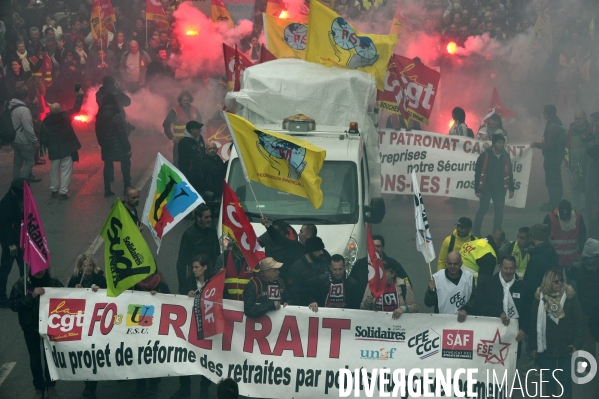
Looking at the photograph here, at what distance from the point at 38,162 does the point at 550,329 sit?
12157 mm

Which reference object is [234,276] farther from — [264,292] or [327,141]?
[327,141]

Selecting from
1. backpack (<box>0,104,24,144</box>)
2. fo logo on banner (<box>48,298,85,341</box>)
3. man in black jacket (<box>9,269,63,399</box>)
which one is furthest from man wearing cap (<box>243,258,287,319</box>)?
backpack (<box>0,104,24,144</box>)

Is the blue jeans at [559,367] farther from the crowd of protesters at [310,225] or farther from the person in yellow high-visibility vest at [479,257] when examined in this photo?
the person in yellow high-visibility vest at [479,257]

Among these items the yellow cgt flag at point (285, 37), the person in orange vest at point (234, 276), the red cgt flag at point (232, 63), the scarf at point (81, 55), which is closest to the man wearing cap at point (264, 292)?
the person in orange vest at point (234, 276)

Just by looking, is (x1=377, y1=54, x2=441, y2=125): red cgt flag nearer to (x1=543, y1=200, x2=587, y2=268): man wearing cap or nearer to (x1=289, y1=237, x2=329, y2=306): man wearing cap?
(x1=543, y1=200, x2=587, y2=268): man wearing cap

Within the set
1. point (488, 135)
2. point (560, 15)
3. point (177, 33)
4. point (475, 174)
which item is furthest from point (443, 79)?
point (475, 174)

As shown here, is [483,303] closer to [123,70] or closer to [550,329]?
[550,329]

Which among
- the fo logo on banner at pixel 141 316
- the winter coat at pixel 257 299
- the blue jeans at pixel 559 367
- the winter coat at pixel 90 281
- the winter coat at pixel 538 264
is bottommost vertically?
the blue jeans at pixel 559 367

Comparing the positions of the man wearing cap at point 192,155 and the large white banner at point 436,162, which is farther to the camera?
the large white banner at point 436,162

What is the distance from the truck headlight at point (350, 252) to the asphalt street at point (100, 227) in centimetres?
148

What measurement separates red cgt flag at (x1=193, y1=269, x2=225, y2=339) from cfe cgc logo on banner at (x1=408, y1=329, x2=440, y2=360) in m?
1.85

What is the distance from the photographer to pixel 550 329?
9.12m

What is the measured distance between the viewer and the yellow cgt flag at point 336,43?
1345 cm

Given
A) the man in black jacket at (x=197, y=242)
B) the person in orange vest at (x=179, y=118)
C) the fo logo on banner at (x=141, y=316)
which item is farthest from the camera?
the person in orange vest at (x=179, y=118)
